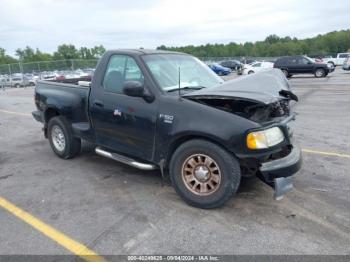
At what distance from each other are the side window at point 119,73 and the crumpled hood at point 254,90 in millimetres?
929

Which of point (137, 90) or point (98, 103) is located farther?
point (98, 103)

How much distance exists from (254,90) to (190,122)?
825 millimetres

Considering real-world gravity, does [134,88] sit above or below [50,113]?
above

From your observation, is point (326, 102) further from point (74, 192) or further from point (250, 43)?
point (250, 43)

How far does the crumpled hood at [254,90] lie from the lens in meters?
3.67

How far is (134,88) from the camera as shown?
4105 mm

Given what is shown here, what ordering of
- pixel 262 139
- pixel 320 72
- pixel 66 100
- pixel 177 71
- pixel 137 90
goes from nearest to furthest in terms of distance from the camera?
pixel 262 139 → pixel 137 90 → pixel 177 71 → pixel 66 100 → pixel 320 72

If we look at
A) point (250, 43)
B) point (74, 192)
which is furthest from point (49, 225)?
point (250, 43)

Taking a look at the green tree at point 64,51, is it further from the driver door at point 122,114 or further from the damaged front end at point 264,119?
the damaged front end at point 264,119

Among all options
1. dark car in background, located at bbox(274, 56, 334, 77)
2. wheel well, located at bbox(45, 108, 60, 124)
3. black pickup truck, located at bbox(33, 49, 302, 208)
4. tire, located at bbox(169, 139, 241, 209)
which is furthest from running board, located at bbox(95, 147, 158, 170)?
dark car in background, located at bbox(274, 56, 334, 77)

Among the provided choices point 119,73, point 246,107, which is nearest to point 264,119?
point 246,107

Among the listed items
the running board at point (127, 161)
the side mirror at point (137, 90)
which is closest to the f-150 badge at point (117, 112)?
the side mirror at point (137, 90)

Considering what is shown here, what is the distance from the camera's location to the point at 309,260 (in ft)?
9.77

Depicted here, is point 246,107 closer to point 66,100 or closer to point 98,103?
point 98,103
